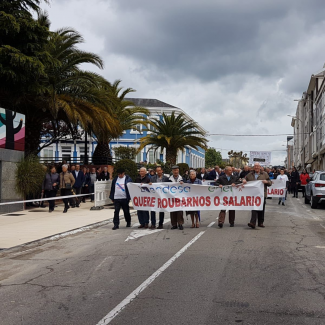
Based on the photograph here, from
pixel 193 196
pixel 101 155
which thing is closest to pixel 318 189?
pixel 193 196

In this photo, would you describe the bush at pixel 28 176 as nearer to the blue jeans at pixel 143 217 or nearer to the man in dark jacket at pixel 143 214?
the man in dark jacket at pixel 143 214

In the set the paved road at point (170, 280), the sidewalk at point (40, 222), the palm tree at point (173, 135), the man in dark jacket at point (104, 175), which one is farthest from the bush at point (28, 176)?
the palm tree at point (173, 135)

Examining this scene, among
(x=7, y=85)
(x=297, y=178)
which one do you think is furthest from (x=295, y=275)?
(x=297, y=178)

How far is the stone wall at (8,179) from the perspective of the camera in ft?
61.2

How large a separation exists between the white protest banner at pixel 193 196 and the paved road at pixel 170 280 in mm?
1744

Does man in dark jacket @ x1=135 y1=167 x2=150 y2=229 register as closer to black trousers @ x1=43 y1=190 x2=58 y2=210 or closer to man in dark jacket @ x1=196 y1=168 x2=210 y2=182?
black trousers @ x1=43 y1=190 x2=58 y2=210

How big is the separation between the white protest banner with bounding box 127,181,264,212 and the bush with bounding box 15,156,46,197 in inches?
285

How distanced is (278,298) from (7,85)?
18607mm

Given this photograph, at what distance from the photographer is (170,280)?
7.00 metres

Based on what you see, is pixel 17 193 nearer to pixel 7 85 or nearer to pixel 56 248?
pixel 7 85

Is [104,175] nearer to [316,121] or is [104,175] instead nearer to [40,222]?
[40,222]

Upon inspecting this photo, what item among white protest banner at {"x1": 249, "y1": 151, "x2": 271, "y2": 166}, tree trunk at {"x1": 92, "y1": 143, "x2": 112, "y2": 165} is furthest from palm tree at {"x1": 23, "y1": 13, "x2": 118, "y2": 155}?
white protest banner at {"x1": 249, "y1": 151, "x2": 271, "y2": 166}

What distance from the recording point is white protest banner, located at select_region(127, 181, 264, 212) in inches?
538

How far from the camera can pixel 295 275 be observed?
7.29 m
